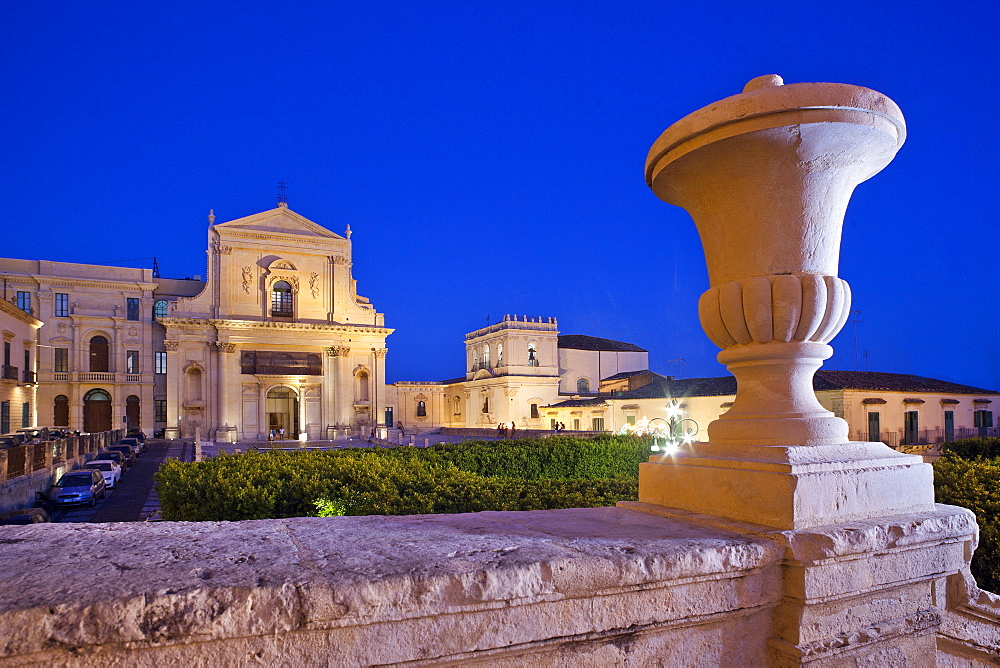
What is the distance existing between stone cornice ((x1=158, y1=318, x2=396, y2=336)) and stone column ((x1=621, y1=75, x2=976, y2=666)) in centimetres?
3821

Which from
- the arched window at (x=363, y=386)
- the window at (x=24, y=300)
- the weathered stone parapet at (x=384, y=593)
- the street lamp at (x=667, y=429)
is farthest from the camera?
the arched window at (x=363, y=386)

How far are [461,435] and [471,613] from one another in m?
39.8

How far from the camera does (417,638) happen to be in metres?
1.54

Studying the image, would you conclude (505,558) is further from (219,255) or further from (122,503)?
(219,255)

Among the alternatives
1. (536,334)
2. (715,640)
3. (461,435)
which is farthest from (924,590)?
(536,334)

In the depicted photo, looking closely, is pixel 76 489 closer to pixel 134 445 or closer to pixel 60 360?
pixel 134 445

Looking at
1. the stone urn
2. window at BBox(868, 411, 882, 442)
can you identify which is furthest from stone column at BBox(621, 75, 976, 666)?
window at BBox(868, 411, 882, 442)

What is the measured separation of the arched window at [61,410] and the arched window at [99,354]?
2176mm

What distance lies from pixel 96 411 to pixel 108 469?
23247mm

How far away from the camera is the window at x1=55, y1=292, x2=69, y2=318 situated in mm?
38188

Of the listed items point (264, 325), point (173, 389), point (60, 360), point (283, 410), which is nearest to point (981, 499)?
point (264, 325)

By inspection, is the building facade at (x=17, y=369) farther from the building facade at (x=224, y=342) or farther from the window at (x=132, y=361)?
the window at (x=132, y=361)

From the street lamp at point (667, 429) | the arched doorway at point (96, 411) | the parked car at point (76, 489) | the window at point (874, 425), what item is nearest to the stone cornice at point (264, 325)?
the arched doorway at point (96, 411)

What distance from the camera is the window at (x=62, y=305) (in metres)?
38.2
